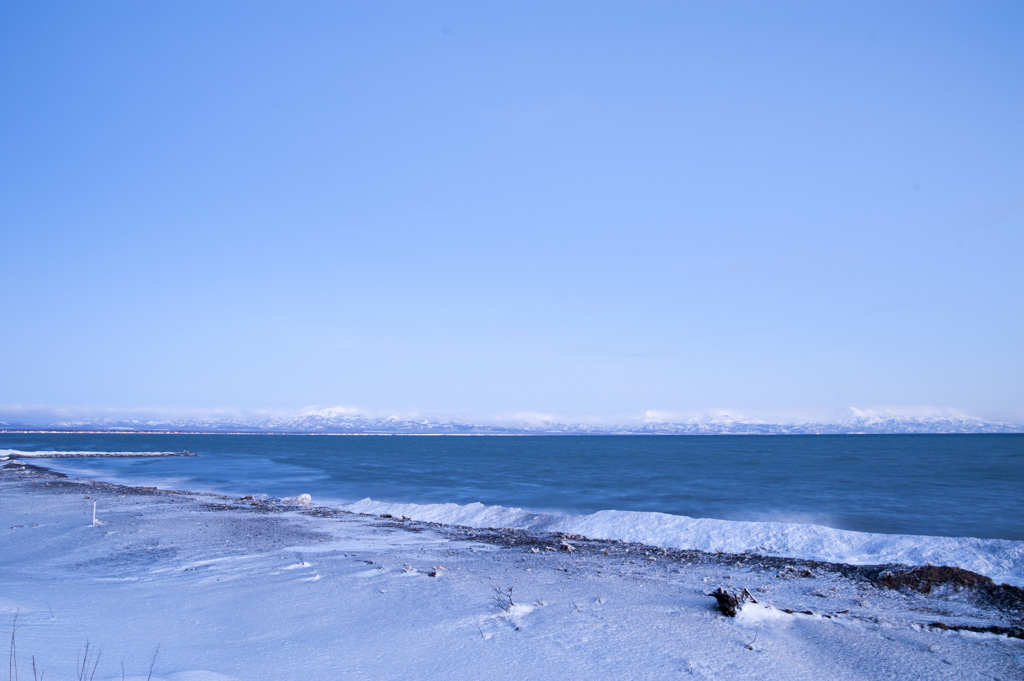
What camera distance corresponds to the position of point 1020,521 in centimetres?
2278

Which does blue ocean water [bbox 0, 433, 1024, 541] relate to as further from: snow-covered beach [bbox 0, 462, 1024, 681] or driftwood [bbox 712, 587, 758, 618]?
driftwood [bbox 712, 587, 758, 618]

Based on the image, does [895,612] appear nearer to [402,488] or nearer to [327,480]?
[402,488]

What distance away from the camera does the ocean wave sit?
12.1m

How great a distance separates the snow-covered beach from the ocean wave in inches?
102

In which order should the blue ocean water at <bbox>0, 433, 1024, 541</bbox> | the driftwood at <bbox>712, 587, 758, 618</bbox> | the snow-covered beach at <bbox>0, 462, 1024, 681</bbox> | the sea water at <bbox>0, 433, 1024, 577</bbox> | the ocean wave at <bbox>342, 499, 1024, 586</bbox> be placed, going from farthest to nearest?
1. the blue ocean water at <bbox>0, 433, 1024, 541</bbox>
2. the sea water at <bbox>0, 433, 1024, 577</bbox>
3. the ocean wave at <bbox>342, 499, 1024, 586</bbox>
4. the driftwood at <bbox>712, 587, 758, 618</bbox>
5. the snow-covered beach at <bbox>0, 462, 1024, 681</bbox>

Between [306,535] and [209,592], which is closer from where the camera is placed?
[209,592]

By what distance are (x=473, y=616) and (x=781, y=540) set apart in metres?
10.6

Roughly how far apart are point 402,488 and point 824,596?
29643mm

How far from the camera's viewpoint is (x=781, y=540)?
48.2ft

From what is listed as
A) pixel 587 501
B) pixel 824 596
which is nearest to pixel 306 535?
pixel 824 596

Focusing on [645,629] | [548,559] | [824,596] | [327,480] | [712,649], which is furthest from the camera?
[327,480]

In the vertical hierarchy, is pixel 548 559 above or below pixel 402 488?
above

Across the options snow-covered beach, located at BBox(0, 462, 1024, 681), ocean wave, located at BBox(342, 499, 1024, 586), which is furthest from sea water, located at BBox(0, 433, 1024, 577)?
snow-covered beach, located at BBox(0, 462, 1024, 681)

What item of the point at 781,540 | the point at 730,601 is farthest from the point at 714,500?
the point at 730,601
